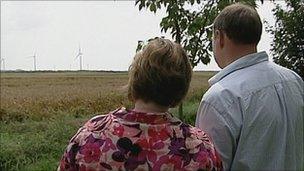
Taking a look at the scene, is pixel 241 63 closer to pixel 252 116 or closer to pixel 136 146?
pixel 252 116

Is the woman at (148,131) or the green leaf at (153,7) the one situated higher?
the woman at (148,131)

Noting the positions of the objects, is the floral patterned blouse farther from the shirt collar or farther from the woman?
the shirt collar

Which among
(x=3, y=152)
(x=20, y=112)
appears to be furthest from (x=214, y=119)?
(x=20, y=112)

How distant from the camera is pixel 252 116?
2.47 meters

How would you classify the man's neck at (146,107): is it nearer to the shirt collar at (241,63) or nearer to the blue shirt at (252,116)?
the blue shirt at (252,116)

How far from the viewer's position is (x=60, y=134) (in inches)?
352

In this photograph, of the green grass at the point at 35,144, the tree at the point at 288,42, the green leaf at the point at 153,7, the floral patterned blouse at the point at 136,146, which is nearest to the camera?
the floral patterned blouse at the point at 136,146

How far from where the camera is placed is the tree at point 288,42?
13.5m

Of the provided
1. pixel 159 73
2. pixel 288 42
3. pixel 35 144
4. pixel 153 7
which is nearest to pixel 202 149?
pixel 159 73

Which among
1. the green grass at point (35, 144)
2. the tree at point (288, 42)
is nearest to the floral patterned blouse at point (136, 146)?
the green grass at point (35, 144)

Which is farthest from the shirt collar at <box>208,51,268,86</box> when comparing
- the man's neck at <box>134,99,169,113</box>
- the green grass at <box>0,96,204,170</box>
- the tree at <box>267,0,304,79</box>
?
the tree at <box>267,0,304,79</box>

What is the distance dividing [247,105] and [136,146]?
1.69 ft

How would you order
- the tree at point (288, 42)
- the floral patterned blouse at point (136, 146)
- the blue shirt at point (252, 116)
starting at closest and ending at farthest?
the floral patterned blouse at point (136, 146), the blue shirt at point (252, 116), the tree at point (288, 42)

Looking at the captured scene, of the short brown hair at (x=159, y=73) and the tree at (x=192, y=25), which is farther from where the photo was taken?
the tree at (x=192, y=25)
